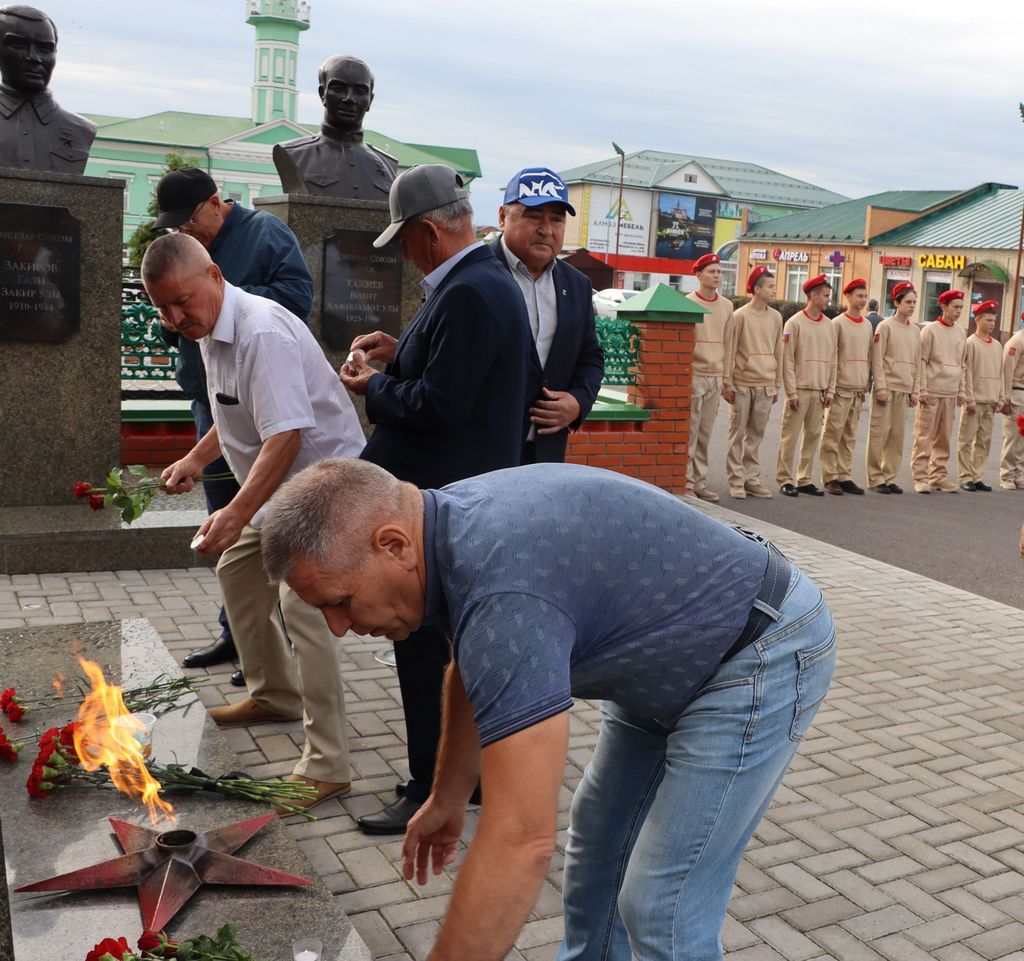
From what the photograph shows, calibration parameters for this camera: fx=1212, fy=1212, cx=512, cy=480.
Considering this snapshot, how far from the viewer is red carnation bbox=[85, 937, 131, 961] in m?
2.41

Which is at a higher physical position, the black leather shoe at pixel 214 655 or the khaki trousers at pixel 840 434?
the khaki trousers at pixel 840 434

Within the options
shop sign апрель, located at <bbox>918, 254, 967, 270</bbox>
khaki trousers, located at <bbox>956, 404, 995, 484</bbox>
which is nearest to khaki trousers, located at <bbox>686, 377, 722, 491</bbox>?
khaki trousers, located at <bbox>956, 404, 995, 484</bbox>

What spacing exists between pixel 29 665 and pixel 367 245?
4908mm

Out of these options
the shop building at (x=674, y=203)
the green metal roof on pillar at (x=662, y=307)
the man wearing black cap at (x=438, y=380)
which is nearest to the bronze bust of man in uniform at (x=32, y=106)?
the man wearing black cap at (x=438, y=380)

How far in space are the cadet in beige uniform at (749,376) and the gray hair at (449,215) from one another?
8179 millimetres

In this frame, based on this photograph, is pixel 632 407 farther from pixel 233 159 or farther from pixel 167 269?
pixel 233 159

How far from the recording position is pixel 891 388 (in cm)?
1311

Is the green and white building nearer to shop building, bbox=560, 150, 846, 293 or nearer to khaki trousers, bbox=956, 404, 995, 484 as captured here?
shop building, bbox=560, 150, 846, 293

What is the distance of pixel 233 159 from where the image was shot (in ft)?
191

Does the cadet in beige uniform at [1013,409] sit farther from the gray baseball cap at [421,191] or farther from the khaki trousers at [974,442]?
the gray baseball cap at [421,191]

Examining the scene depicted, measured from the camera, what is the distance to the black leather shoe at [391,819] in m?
4.14

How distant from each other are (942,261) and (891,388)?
38.5 m

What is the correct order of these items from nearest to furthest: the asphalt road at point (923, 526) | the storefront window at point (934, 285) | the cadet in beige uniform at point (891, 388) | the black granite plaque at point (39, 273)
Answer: the black granite plaque at point (39, 273)
the asphalt road at point (923, 526)
the cadet in beige uniform at point (891, 388)
the storefront window at point (934, 285)

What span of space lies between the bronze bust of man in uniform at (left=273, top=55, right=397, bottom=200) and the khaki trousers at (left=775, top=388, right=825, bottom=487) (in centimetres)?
519
